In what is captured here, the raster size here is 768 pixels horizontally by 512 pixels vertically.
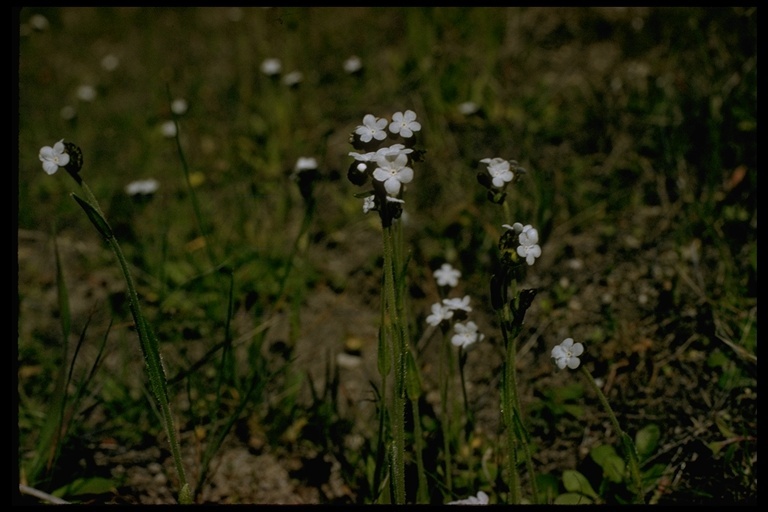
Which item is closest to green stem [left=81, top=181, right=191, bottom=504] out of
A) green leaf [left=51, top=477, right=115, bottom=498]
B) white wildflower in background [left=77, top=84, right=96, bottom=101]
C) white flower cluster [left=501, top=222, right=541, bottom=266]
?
green leaf [left=51, top=477, right=115, bottom=498]

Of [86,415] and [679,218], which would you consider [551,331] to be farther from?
[86,415]

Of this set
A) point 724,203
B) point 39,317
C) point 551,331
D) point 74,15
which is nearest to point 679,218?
point 724,203

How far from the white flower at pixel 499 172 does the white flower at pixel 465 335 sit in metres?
0.44

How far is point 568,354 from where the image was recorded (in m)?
1.53

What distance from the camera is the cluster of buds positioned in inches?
55.0

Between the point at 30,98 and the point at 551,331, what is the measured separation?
412 cm

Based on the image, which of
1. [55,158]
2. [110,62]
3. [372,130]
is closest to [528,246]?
[372,130]

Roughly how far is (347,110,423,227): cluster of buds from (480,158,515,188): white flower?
0.20 m

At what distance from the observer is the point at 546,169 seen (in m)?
3.08

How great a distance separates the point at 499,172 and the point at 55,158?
117cm

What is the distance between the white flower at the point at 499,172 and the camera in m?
1.57

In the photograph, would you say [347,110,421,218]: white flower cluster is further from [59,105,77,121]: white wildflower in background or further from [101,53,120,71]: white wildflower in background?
[101,53,120,71]: white wildflower in background

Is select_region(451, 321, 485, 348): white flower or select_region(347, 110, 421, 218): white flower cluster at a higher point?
select_region(347, 110, 421, 218): white flower cluster

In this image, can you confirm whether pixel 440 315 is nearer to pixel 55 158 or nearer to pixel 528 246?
pixel 528 246
